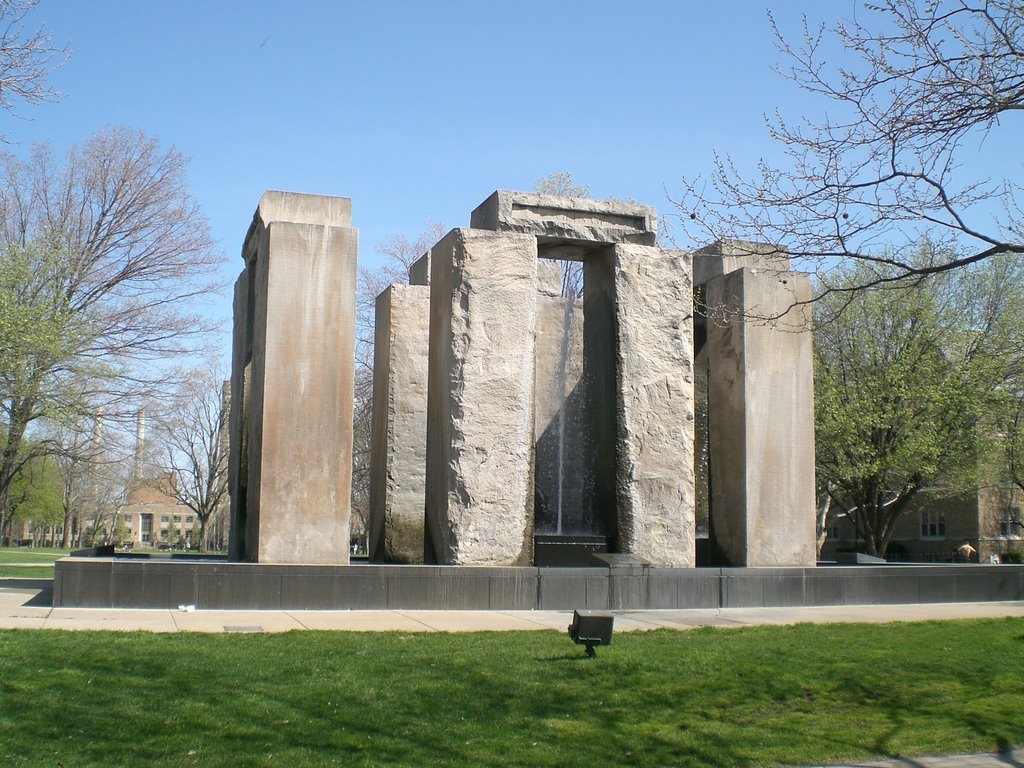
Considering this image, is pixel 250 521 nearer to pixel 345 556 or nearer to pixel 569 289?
pixel 345 556

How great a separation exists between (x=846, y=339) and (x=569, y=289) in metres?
9.26

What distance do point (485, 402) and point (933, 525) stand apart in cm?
4481

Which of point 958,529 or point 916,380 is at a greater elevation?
point 916,380

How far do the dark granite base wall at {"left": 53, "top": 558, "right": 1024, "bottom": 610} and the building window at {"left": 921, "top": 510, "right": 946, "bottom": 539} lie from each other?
40.0m

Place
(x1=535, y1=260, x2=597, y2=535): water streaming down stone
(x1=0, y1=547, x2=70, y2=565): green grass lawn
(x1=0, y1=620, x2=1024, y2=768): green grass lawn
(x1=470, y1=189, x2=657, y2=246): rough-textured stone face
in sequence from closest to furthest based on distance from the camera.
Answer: (x1=0, y1=620, x2=1024, y2=768): green grass lawn
(x1=470, y1=189, x2=657, y2=246): rough-textured stone face
(x1=535, y1=260, x2=597, y2=535): water streaming down stone
(x1=0, y1=547, x2=70, y2=565): green grass lawn

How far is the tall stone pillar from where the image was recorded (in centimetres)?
1397

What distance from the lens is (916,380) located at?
30.6 meters

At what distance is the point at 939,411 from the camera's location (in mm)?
30797

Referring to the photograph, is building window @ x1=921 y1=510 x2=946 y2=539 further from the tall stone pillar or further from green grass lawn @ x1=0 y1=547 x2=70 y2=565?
the tall stone pillar

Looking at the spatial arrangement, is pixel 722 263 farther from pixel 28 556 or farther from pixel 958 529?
pixel 958 529

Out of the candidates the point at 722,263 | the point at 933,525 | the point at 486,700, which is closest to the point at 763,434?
the point at 722,263

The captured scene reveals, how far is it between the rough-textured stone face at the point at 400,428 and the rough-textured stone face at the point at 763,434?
504 cm

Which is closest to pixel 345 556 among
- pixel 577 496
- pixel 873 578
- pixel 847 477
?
pixel 577 496

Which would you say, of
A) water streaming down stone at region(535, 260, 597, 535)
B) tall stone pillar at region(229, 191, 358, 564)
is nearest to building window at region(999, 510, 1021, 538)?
water streaming down stone at region(535, 260, 597, 535)
